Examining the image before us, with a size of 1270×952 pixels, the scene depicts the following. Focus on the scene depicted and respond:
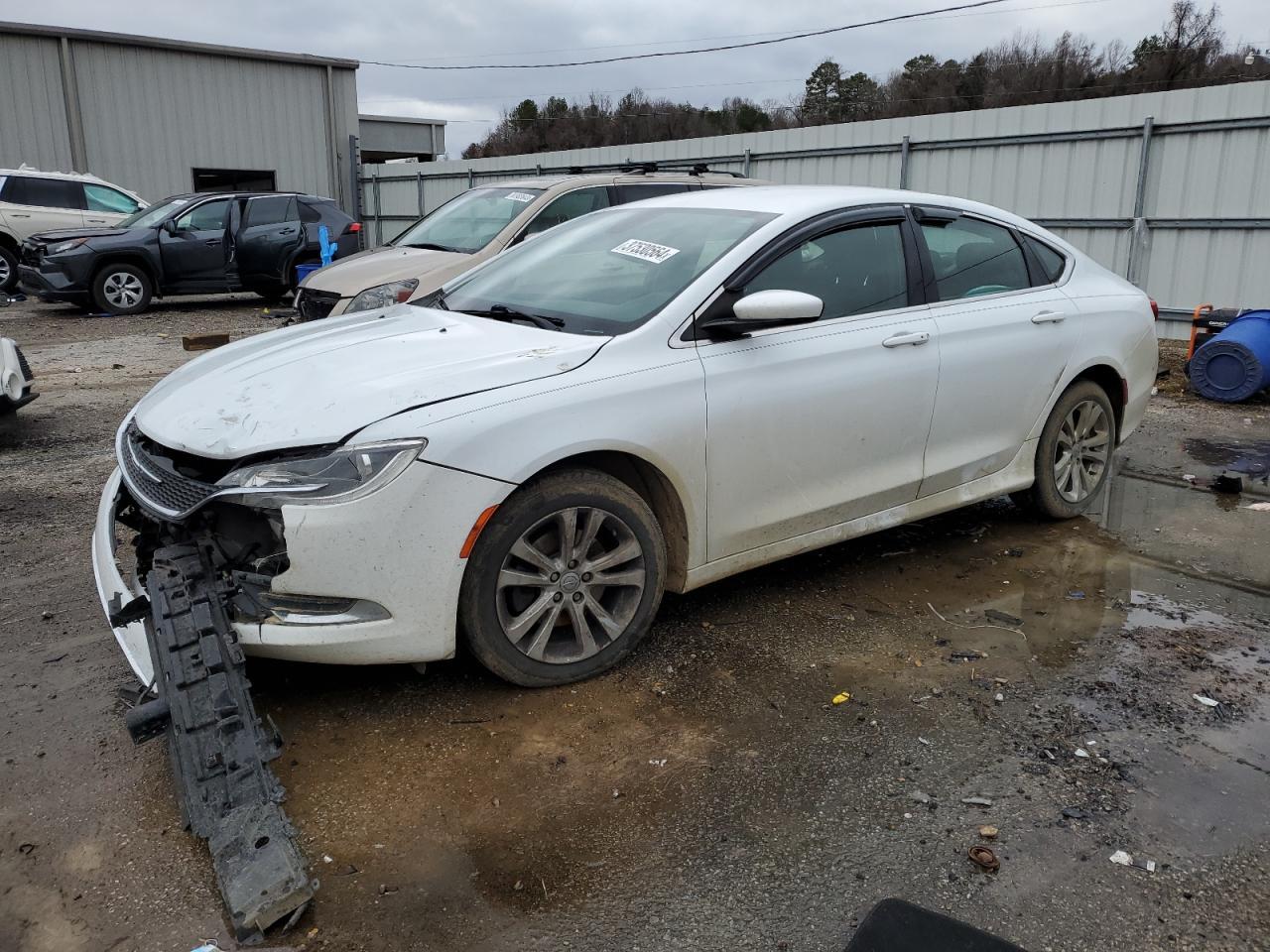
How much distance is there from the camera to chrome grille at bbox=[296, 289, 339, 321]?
27.5 feet

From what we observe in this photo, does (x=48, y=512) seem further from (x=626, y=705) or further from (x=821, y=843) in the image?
(x=821, y=843)

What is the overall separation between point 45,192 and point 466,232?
10.4 metres

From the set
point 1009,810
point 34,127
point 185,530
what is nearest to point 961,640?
point 1009,810

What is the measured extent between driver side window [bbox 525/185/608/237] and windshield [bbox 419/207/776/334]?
389cm

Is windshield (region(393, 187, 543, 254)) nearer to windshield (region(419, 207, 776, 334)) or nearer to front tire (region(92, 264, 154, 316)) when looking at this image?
windshield (region(419, 207, 776, 334))

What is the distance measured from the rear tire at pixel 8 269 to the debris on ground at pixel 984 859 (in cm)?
1658

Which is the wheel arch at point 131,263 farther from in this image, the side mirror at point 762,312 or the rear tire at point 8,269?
the side mirror at point 762,312

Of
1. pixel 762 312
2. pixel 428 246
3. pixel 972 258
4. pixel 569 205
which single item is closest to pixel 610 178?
pixel 569 205

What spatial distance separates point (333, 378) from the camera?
11.1 feet

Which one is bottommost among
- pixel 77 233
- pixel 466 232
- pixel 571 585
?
pixel 571 585

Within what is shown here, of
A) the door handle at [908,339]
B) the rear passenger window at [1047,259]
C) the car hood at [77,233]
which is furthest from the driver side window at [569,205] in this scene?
the car hood at [77,233]

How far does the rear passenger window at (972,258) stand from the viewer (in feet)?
14.9

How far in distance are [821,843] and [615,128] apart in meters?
49.8

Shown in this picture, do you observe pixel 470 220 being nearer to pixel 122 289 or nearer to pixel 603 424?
pixel 603 424
